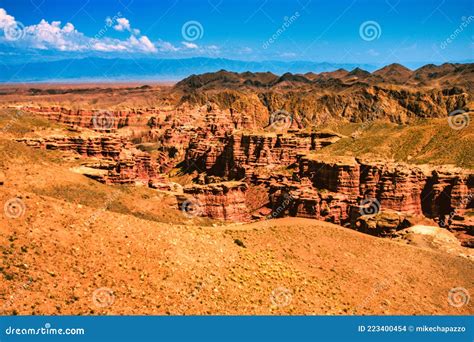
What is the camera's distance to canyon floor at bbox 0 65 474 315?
24.0 metres

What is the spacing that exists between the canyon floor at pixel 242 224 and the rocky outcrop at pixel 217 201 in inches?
5.0

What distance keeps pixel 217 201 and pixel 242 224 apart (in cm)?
733

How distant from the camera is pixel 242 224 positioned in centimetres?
4791

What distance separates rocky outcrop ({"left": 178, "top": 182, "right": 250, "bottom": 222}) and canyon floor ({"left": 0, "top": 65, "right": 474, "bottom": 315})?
0.13 metres

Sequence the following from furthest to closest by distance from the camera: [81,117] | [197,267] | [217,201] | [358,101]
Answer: [358,101], [81,117], [217,201], [197,267]

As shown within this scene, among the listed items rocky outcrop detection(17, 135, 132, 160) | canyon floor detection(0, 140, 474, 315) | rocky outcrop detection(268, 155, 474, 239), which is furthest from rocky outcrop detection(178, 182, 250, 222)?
rocky outcrop detection(17, 135, 132, 160)

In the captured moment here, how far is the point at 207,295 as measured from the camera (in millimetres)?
24969

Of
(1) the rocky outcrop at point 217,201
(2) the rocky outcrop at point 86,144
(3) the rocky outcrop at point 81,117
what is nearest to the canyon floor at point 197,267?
(1) the rocky outcrop at point 217,201

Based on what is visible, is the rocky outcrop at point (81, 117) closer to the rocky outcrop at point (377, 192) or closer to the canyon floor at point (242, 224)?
the canyon floor at point (242, 224)

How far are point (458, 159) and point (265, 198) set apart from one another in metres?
26.2

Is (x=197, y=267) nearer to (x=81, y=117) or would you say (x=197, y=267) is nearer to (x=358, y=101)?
(x=81, y=117)

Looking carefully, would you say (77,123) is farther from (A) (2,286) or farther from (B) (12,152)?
(A) (2,286)

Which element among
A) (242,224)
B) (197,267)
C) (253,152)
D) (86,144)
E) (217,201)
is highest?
(86,144)

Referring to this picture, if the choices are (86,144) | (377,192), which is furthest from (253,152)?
(377,192)
